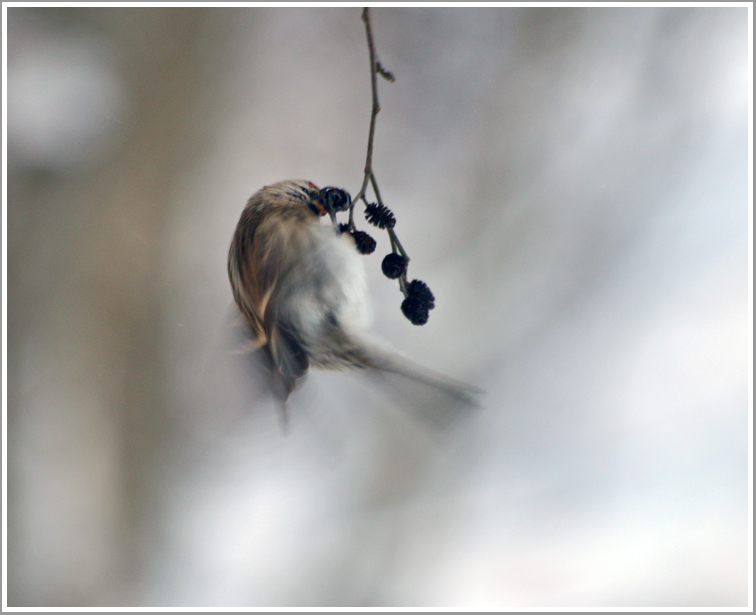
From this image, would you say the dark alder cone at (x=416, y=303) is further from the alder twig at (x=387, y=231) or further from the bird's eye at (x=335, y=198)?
the bird's eye at (x=335, y=198)

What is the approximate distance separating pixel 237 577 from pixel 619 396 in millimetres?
514

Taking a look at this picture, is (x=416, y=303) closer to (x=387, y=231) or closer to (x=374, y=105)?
(x=387, y=231)

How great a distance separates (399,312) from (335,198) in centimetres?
14

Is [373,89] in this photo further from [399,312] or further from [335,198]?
[399,312]

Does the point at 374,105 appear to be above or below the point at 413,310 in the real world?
above

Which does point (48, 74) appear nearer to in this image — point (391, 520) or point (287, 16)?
point (287, 16)

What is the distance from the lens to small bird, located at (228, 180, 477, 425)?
1.36ft

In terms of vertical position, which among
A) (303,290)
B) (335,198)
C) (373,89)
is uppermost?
(373,89)

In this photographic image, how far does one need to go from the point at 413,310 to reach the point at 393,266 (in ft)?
0.18

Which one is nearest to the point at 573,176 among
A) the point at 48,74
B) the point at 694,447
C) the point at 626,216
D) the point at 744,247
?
the point at 626,216

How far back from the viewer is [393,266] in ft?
1.46

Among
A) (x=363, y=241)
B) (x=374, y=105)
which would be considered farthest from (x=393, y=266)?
(x=374, y=105)

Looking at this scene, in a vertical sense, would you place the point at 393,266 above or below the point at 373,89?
below

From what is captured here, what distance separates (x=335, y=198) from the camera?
445mm
